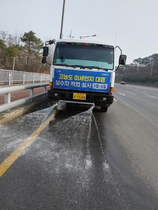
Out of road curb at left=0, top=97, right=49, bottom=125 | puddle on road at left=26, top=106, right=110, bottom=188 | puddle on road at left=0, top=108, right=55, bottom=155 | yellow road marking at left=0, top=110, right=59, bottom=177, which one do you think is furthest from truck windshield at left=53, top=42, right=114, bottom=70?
yellow road marking at left=0, top=110, right=59, bottom=177

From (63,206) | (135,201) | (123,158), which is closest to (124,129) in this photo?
(123,158)

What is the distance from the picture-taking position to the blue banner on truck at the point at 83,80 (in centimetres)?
612

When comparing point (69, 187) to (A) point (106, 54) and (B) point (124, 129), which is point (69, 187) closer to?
(B) point (124, 129)

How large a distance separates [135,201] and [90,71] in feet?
15.5

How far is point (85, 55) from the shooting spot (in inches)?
254

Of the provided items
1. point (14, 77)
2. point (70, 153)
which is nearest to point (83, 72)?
point (70, 153)

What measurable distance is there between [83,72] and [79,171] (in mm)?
4178

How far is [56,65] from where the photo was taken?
6383 millimetres

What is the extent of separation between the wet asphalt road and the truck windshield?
292 centimetres

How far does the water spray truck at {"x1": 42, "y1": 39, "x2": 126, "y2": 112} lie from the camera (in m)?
6.16

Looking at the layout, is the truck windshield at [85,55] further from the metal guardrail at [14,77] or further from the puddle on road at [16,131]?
the metal guardrail at [14,77]

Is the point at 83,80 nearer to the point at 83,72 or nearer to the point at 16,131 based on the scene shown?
the point at 83,72

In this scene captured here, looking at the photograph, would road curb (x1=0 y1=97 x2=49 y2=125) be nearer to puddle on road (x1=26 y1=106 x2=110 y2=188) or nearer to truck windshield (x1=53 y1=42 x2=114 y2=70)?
puddle on road (x1=26 y1=106 x2=110 y2=188)

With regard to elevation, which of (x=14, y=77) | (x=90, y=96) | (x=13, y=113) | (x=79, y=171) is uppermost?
(x=14, y=77)
